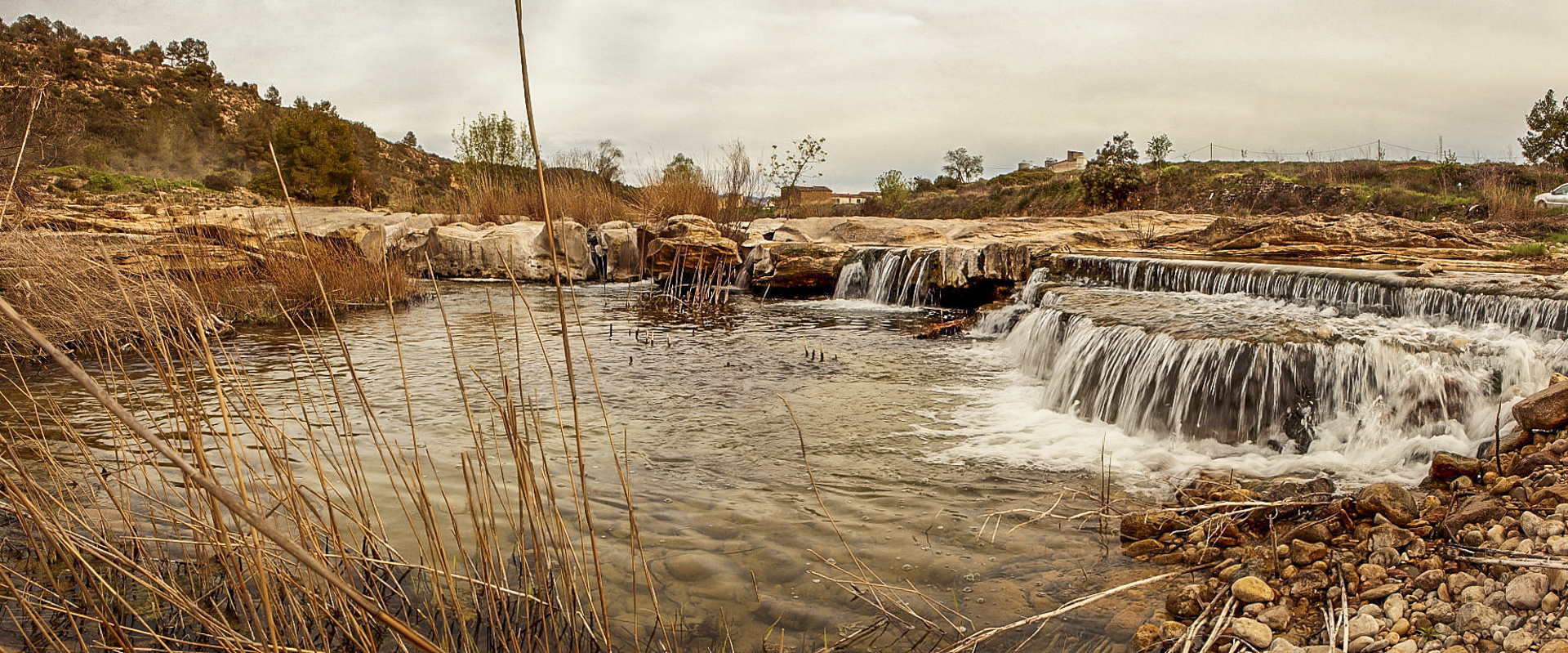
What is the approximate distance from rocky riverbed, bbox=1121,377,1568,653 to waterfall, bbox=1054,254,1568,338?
3.19 metres

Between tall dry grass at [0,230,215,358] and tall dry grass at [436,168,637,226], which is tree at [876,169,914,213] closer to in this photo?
tall dry grass at [436,168,637,226]

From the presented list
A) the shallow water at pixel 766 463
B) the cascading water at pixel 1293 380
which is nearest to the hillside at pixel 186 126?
the shallow water at pixel 766 463

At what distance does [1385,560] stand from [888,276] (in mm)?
10676

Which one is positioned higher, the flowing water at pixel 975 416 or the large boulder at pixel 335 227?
the large boulder at pixel 335 227

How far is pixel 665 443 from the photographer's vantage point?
198 inches

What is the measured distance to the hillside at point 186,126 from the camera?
26172 mm

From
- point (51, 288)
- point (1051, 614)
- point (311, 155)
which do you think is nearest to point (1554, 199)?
point (1051, 614)

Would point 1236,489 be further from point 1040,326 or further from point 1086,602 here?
point 1040,326

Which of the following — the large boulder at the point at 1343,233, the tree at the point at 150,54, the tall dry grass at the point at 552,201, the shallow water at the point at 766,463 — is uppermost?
the tree at the point at 150,54

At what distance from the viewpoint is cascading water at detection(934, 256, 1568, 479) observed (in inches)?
186

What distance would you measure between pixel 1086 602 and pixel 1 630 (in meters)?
3.41

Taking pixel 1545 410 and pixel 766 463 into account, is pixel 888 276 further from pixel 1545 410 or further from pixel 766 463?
pixel 1545 410

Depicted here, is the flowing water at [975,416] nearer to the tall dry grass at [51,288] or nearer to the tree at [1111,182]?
the tall dry grass at [51,288]

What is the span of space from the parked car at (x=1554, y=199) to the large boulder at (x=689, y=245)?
55.4ft
